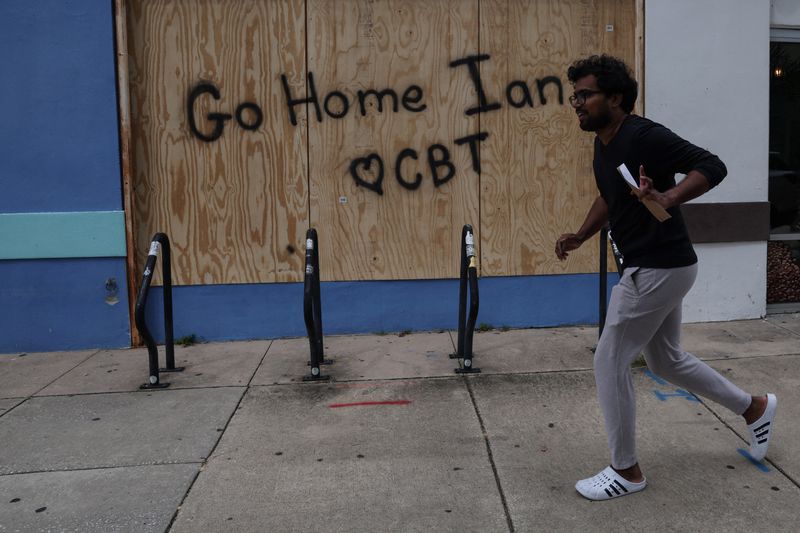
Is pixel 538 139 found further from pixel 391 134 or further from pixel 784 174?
pixel 784 174

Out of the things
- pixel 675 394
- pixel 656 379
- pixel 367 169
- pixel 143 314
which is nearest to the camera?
pixel 675 394

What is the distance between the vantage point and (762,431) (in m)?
3.59

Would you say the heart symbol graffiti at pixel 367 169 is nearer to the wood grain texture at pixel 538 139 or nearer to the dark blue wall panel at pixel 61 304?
the wood grain texture at pixel 538 139

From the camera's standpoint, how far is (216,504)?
3.36 metres

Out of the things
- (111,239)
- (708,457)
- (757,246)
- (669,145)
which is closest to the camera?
(669,145)

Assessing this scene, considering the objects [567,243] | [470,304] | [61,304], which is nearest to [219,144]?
[61,304]

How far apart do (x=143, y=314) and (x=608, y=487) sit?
125 inches

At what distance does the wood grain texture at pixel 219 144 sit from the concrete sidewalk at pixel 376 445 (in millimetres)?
980

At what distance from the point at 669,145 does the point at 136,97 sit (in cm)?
475

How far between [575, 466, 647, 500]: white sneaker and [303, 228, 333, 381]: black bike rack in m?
2.25

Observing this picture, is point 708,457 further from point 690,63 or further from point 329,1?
point 329,1

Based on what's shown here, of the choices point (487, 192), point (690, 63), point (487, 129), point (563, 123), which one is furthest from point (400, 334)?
point (690, 63)

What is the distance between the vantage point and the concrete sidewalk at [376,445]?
3229 millimetres

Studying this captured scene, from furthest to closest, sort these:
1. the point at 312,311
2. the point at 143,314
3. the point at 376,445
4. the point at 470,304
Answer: the point at 470,304
the point at 312,311
the point at 143,314
the point at 376,445
